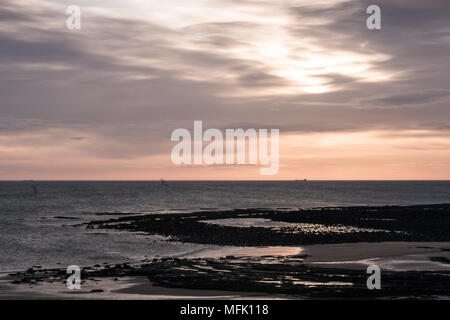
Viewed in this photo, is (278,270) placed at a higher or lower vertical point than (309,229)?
higher

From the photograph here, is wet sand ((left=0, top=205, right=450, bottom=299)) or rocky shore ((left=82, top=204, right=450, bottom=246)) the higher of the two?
wet sand ((left=0, top=205, right=450, bottom=299))

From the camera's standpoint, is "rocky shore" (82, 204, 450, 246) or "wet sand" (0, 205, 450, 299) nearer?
"wet sand" (0, 205, 450, 299)

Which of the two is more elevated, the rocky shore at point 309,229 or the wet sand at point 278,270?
the wet sand at point 278,270

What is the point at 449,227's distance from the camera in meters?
60.0

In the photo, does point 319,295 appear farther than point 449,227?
No

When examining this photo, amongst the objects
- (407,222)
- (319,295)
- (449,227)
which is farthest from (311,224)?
(319,295)

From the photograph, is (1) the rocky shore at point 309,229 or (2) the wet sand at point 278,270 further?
(1) the rocky shore at point 309,229

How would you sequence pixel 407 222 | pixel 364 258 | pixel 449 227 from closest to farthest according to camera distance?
pixel 364 258 < pixel 449 227 < pixel 407 222

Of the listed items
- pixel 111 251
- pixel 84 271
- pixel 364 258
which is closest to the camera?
pixel 84 271

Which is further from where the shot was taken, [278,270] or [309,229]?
[309,229]
